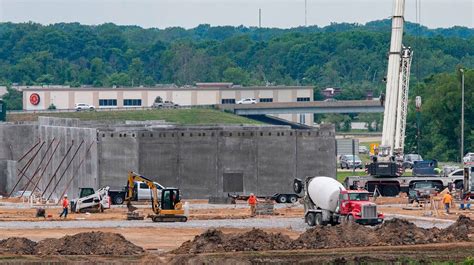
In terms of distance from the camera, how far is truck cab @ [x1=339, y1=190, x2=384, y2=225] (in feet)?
222

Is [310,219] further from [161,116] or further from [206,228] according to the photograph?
[161,116]

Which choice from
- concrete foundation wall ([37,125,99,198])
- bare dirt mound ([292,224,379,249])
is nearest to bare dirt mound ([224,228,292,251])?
bare dirt mound ([292,224,379,249])

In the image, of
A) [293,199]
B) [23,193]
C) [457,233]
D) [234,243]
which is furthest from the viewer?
[23,193]

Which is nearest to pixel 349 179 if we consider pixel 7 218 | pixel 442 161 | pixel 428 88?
pixel 7 218

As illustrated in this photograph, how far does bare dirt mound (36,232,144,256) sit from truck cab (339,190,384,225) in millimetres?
12617

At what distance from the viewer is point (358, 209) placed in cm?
6781

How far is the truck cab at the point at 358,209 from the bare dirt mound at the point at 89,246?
12617mm

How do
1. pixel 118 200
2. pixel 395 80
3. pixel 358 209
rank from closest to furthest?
pixel 358 209, pixel 118 200, pixel 395 80

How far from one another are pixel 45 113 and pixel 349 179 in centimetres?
9824

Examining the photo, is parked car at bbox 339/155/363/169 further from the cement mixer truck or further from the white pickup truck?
the cement mixer truck

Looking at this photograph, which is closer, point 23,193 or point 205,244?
point 205,244

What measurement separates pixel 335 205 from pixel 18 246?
16206mm

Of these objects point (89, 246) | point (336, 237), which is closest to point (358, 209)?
point (336, 237)

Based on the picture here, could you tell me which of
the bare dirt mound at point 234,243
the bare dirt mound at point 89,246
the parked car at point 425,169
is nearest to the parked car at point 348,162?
the parked car at point 425,169
